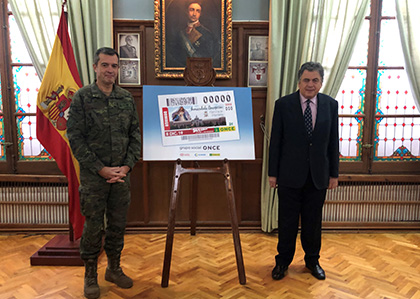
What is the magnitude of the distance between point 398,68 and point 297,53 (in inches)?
46.8

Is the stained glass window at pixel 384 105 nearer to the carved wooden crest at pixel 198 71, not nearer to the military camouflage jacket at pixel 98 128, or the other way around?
the carved wooden crest at pixel 198 71

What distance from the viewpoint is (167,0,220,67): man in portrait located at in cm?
305

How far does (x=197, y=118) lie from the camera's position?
2.49 meters

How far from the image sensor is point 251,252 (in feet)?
9.27

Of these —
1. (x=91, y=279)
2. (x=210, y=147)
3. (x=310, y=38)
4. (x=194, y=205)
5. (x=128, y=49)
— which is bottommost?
(x=91, y=279)

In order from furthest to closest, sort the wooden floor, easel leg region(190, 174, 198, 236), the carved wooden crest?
easel leg region(190, 174, 198, 236)
the carved wooden crest
the wooden floor

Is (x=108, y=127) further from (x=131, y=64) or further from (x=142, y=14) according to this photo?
(x=142, y=14)

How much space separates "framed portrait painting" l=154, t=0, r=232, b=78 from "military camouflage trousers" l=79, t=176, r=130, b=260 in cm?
143

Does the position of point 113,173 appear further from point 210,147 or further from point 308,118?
point 308,118

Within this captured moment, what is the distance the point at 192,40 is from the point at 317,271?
238cm

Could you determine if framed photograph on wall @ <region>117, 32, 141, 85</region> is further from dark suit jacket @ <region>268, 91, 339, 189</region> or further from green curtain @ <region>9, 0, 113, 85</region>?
dark suit jacket @ <region>268, 91, 339, 189</region>

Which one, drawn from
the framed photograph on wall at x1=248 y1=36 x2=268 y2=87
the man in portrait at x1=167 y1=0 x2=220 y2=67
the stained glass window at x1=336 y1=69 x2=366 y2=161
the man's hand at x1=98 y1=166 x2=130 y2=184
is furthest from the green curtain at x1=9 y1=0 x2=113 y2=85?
the stained glass window at x1=336 y1=69 x2=366 y2=161

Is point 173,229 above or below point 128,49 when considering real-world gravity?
below

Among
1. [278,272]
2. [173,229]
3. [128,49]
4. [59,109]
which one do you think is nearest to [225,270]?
[278,272]
